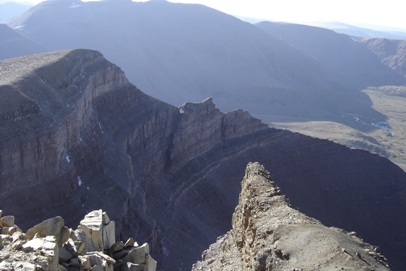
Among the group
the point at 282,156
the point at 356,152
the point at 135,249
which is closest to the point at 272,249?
the point at 135,249

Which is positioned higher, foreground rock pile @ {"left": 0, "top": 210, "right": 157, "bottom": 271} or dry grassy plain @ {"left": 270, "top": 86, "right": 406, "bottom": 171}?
foreground rock pile @ {"left": 0, "top": 210, "right": 157, "bottom": 271}

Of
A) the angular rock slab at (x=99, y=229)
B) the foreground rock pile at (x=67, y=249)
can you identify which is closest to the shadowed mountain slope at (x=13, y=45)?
the angular rock slab at (x=99, y=229)

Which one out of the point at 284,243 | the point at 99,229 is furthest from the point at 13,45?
the point at 284,243

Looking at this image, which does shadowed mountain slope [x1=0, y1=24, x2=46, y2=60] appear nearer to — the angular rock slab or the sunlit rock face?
the sunlit rock face

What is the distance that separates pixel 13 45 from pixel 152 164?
125 meters

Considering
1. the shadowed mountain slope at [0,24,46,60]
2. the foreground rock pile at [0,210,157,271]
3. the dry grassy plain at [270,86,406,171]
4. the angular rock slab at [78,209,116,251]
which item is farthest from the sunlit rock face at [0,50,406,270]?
the shadowed mountain slope at [0,24,46,60]

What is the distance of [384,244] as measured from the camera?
5847cm

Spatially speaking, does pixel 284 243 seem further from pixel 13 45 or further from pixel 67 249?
pixel 13 45

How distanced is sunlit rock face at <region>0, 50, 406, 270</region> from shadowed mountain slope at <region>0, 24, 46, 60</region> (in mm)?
112727

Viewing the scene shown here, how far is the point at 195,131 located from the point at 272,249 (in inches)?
1698

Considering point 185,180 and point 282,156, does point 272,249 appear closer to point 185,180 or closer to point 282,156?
point 185,180

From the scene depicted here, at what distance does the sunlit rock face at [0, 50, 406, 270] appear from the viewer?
115ft

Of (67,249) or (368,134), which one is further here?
(368,134)

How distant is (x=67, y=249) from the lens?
16891 mm
